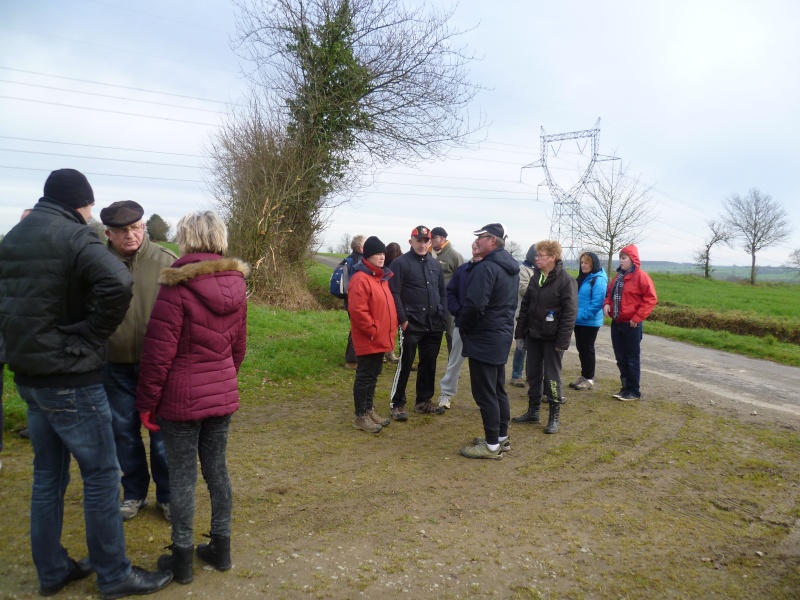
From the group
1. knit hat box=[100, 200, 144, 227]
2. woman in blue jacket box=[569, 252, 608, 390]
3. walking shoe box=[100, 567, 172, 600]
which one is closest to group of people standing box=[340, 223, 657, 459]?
woman in blue jacket box=[569, 252, 608, 390]

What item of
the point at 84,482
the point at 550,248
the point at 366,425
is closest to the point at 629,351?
the point at 550,248

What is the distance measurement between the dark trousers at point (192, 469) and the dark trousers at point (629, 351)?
19.3ft

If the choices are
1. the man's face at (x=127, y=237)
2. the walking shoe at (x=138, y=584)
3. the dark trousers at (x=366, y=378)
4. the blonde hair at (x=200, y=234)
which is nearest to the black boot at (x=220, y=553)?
the walking shoe at (x=138, y=584)

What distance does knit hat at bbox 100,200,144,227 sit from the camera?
11.7ft

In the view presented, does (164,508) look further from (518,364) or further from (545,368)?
(518,364)

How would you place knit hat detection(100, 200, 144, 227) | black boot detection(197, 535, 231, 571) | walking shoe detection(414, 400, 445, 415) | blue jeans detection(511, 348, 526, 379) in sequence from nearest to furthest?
1. black boot detection(197, 535, 231, 571)
2. knit hat detection(100, 200, 144, 227)
3. walking shoe detection(414, 400, 445, 415)
4. blue jeans detection(511, 348, 526, 379)

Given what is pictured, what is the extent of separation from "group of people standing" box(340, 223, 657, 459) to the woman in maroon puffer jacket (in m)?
2.63

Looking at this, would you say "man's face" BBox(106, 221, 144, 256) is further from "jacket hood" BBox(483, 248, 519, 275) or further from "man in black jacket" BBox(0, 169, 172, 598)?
"jacket hood" BBox(483, 248, 519, 275)

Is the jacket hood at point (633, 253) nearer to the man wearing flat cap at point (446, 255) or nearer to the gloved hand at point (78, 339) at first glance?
the man wearing flat cap at point (446, 255)

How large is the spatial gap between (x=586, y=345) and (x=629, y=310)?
3.05 feet

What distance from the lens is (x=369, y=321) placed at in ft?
19.4

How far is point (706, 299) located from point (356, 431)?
2550 centimetres

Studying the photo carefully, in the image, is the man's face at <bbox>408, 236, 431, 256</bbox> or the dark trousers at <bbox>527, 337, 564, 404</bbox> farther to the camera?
the man's face at <bbox>408, 236, 431, 256</bbox>

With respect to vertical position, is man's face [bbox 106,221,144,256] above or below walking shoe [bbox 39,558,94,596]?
above
